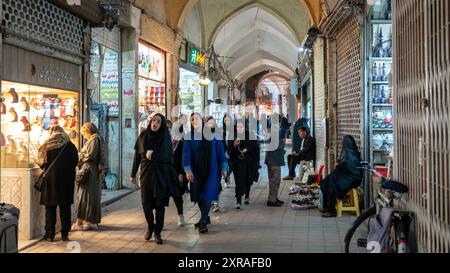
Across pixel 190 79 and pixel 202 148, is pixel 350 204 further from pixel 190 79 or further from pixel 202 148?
pixel 190 79

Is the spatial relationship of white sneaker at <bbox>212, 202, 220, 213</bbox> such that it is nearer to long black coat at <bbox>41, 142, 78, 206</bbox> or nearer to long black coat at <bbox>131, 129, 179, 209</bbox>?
long black coat at <bbox>131, 129, 179, 209</bbox>

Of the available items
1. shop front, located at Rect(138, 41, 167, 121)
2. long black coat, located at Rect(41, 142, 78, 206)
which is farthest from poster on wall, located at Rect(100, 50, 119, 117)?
long black coat, located at Rect(41, 142, 78, 206)

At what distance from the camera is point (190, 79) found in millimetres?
17672

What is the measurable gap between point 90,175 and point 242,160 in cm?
291

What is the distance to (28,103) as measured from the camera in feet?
23.8

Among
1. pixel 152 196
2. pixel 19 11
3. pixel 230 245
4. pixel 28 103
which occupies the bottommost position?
pixel 230 245

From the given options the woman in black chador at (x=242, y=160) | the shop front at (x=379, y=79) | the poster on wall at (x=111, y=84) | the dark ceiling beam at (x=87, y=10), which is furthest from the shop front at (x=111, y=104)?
the shop front at (x=379, y=79)

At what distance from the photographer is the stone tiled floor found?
6.21 meters

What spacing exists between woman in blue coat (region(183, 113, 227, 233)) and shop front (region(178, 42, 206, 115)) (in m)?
8.78

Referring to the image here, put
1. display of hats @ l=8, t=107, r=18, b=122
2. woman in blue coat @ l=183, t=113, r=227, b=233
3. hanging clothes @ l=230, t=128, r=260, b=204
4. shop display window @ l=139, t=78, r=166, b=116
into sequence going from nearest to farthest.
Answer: display of hats @ l=8, t=107, r=18, b=122 < woman in blue coat @ l=183, t=113, r=227, b=233 < hanging clothes @ l=230, t=128, r=260, b=204 < shop display window @ l=139, t=78, r=166, b=116

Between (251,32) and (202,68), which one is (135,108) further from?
(251,32)

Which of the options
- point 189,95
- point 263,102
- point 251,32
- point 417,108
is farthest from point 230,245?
point 263,102

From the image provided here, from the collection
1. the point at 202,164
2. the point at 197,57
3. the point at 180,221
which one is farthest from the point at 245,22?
the point at 202,164

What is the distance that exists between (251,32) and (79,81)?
17754mm
